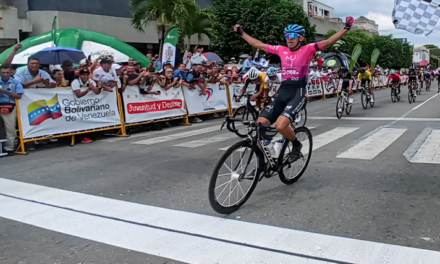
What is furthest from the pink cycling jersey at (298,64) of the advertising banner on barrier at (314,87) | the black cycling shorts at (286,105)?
the advertising banner on barrier at (314,87)

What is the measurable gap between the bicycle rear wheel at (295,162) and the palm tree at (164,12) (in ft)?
59.8

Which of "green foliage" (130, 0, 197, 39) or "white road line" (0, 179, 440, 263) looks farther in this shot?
"green foliage" (130, 0, 197, 39)

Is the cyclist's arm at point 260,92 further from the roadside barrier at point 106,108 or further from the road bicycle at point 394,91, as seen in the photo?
the road bicycle at point 394,91

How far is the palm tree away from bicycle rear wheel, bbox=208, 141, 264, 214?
761 inches

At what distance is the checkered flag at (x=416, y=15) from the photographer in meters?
5.95

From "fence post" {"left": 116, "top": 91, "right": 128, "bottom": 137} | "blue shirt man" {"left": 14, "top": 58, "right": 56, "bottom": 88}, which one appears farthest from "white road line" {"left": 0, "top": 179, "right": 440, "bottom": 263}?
"fence post" {"left": 116, "top": 91, "right": 128, "bottom": 137}

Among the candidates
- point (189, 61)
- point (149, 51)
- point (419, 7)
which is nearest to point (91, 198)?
point (419, 7)

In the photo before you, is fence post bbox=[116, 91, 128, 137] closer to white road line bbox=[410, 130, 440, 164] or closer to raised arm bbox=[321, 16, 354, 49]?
raised arm bbox=[321, 16, 354, 49]

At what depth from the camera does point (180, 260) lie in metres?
3.52

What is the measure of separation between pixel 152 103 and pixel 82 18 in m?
17.9

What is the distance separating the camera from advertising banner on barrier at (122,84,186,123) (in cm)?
1188

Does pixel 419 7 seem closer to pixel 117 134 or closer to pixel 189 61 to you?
pixel 117 134

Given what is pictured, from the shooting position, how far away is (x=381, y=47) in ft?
226

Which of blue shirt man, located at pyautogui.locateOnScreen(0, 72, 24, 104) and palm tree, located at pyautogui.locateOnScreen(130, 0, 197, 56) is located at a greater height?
palm tree, located at pyautogui.locateOnScreen(130, 0, 197, 56)
